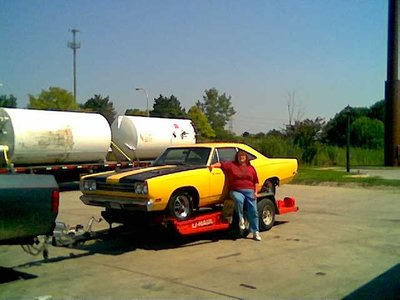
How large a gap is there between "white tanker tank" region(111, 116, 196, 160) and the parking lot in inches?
485

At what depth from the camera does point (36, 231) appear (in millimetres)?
6996

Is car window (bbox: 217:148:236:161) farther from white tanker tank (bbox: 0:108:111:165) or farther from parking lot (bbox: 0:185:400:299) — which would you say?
white tanker tank (bbox: 0:108:111:165)

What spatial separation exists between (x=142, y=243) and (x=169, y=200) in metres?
1.25

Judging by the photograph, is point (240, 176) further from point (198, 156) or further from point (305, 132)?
point (305, 132)

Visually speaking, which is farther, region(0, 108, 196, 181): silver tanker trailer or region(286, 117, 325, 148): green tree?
region(286, 117, 325, 148): green tree

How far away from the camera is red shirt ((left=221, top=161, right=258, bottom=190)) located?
33.6ft

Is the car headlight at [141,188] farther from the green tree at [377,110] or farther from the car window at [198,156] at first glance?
the green tree at [377,110]

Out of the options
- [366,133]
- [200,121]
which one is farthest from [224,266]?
[200,121]

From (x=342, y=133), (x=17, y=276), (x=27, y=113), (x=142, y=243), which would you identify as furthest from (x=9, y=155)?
(x=342, y=133)

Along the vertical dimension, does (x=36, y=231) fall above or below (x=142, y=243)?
above

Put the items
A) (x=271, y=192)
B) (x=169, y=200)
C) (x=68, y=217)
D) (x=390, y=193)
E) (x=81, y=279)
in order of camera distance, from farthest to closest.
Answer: (x=390, y=193)
(x=68, y=217)
(x=271, y=192)
(x=169, y=200)
(x=81, y=279)

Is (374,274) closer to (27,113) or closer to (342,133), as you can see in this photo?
(27,113)

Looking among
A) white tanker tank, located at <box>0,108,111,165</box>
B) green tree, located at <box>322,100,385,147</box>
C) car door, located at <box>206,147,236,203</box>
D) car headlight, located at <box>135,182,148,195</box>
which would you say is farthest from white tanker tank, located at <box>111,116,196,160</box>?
green tree, located at <box>322,100,385,147</box>

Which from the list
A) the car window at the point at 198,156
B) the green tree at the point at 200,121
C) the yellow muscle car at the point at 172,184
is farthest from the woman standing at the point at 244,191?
the green tree at the point at 200,121
